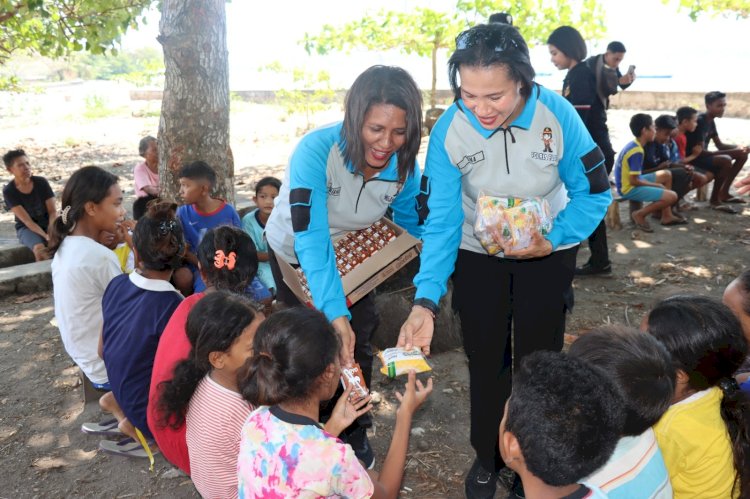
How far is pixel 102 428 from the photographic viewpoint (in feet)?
11.4

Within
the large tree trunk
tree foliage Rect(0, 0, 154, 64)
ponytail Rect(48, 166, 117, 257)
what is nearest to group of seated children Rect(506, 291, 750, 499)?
ponytail Rect(48, 166, 117, 257)

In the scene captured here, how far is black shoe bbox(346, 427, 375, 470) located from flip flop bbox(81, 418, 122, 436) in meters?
1.39

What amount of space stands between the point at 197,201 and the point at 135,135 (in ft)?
41.1

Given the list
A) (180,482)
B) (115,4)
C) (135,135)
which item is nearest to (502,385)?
(180,482)

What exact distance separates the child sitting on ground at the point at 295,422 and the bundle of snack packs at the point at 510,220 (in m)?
0.72

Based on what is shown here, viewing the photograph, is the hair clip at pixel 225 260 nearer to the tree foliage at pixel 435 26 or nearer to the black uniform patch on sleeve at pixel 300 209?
the black uniform patch on sleeve at pixel 300 209

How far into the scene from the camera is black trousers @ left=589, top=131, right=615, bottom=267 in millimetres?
5426

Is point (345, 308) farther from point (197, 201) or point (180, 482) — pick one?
point (197, 201)

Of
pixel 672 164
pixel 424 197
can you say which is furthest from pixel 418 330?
pixel 672 164

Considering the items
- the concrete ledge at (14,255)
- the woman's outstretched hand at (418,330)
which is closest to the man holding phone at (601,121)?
the woman's outstretched hand at (418,330)

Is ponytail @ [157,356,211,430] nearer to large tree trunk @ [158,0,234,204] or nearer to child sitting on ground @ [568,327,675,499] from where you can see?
child sitting on ground @ [568,327,675,499]

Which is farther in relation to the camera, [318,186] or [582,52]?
[582,52]

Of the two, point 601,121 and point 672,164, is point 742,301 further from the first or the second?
point 672,164

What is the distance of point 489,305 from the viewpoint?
2.56m
